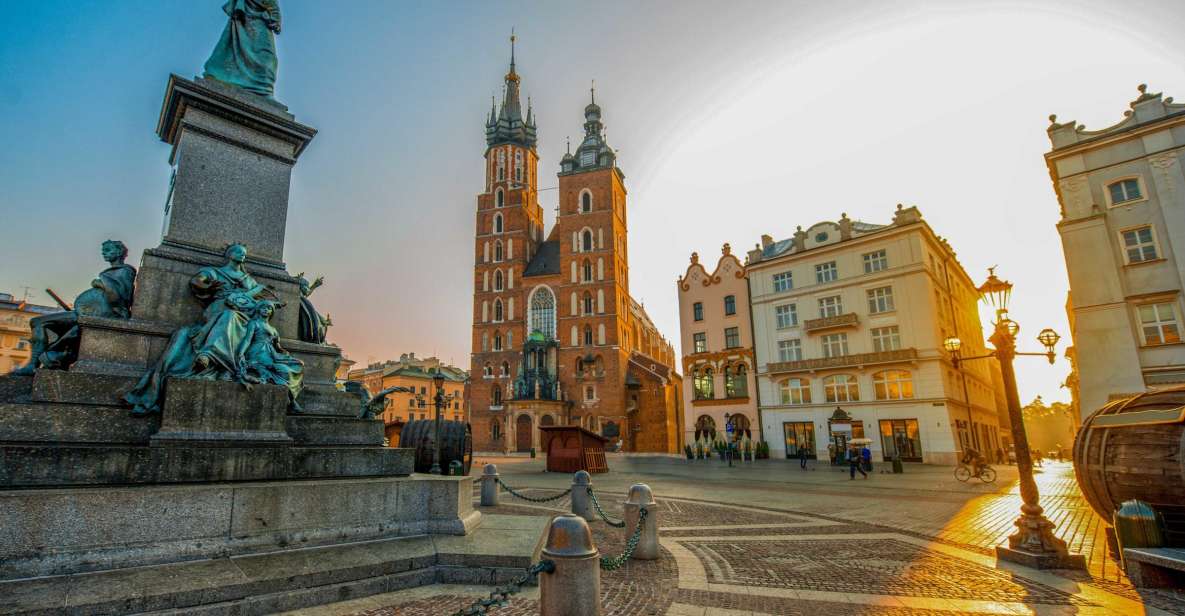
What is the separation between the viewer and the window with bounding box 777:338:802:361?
106 feet

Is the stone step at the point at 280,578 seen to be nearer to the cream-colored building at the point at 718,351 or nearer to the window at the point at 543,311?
the cream-colored building at the point at 718,351

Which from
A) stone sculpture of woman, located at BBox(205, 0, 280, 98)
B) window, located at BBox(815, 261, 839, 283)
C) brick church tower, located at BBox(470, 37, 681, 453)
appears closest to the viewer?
stone sculpture of woman, located at BBox(205, 0, 280, 98)

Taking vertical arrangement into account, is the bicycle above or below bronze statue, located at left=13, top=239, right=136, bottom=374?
below

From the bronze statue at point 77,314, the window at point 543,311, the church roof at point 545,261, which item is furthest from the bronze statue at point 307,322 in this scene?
the church roof at point 545,261

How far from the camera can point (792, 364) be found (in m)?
31.5

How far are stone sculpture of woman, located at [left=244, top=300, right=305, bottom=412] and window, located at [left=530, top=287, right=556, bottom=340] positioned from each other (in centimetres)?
4655

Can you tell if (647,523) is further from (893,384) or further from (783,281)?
(783,281)

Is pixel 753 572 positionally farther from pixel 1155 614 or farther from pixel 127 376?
pixel 127 376

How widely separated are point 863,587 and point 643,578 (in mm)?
2176

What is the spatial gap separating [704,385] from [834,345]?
8.55 m

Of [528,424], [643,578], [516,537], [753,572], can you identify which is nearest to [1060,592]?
[753,572]

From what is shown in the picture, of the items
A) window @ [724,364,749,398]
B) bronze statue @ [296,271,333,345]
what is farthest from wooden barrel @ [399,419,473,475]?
window @ [724,364,749,398]

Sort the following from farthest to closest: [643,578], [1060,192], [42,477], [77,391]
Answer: [1060,192] → [643,578] → [77,391] → [42,477]

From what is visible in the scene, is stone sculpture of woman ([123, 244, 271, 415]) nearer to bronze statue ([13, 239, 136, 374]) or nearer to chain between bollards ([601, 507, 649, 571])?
bronze statue ([13, 239, 136, 374])
